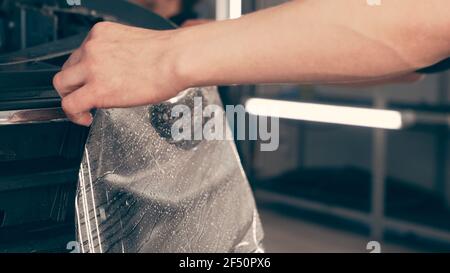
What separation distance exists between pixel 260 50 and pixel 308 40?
51mm

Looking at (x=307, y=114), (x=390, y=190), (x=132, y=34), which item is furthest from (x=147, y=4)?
(x=390, y=190)

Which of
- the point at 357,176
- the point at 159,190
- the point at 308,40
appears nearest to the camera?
the point at 308,40

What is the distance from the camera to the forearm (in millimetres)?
727

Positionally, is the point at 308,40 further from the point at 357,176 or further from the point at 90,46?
the point at 357,176

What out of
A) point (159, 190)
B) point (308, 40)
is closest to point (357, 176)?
point (159, 190)

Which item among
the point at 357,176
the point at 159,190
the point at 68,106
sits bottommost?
the point at 357,176

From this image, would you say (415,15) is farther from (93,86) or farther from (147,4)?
→ (147,4)

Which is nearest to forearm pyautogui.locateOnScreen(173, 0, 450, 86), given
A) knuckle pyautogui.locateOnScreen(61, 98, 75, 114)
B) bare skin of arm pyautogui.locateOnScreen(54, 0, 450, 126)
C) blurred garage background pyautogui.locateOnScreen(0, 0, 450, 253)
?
bare skin of arm pyautogui.locateOnScreen(54, 0, 450, 126)

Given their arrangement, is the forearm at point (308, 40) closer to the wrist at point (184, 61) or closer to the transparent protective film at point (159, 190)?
the wrist at point (184, 61)

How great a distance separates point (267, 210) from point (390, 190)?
0.80 meters

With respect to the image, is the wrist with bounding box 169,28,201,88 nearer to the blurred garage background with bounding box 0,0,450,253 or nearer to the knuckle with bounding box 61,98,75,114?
the knuckle with bounding box 61,98,75,114

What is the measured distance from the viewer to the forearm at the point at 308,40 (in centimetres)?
73

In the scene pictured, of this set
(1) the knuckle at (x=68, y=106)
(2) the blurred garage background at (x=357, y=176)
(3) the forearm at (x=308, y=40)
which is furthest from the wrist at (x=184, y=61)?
(2) the blurred garage background at (x=357, y=176)

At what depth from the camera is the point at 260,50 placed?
2.40ft
